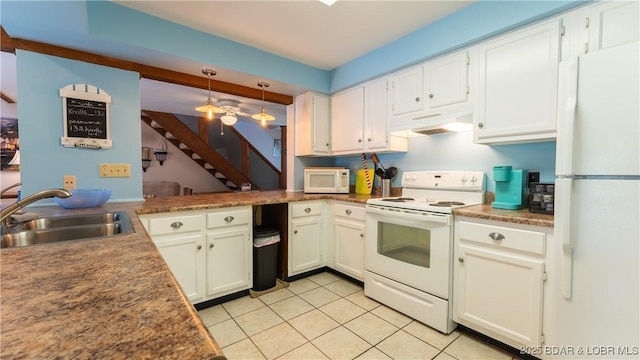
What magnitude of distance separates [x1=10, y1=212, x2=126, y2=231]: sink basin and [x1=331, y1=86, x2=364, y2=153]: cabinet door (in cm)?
216

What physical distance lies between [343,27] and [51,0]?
1898 millimetres

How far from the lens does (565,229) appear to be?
127cm

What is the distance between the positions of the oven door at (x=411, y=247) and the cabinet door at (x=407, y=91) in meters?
0.95

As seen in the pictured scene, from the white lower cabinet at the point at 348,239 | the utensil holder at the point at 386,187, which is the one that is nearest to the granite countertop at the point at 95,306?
the white lower cabinet at the point at 348,239

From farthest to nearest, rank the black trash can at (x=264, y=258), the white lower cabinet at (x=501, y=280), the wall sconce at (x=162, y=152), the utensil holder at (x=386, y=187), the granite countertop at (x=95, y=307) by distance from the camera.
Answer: the wall sconce at (x=162, y=152), the utensil holder at (x=386, y=187), the black trash can at (x=264, y=258), the white lower cabinet at (x=501, y=280), the granite countertop at (x=95, y=307)

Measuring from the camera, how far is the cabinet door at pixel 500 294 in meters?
1.55

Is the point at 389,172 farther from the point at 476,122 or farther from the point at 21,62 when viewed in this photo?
the point at 21,62

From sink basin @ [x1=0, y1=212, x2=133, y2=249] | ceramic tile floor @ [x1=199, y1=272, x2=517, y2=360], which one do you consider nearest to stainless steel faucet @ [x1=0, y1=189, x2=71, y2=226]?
sink basin @ [x1=0, y1=212, x2=133, y2=249]

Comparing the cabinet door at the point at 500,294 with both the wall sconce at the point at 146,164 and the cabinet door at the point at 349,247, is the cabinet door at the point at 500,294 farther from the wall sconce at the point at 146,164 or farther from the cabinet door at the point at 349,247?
→ the wall sconce at the point at 146,164

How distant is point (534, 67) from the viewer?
175 centimetres

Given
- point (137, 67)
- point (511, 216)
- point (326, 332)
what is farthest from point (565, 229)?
point (137, 67)

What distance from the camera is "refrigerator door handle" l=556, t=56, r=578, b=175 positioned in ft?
4.09

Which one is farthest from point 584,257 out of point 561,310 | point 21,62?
point 21,62

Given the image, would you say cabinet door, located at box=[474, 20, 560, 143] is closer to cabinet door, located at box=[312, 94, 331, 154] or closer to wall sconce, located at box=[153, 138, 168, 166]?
cabinet door, located at box=[312, 94, 331, 154]
